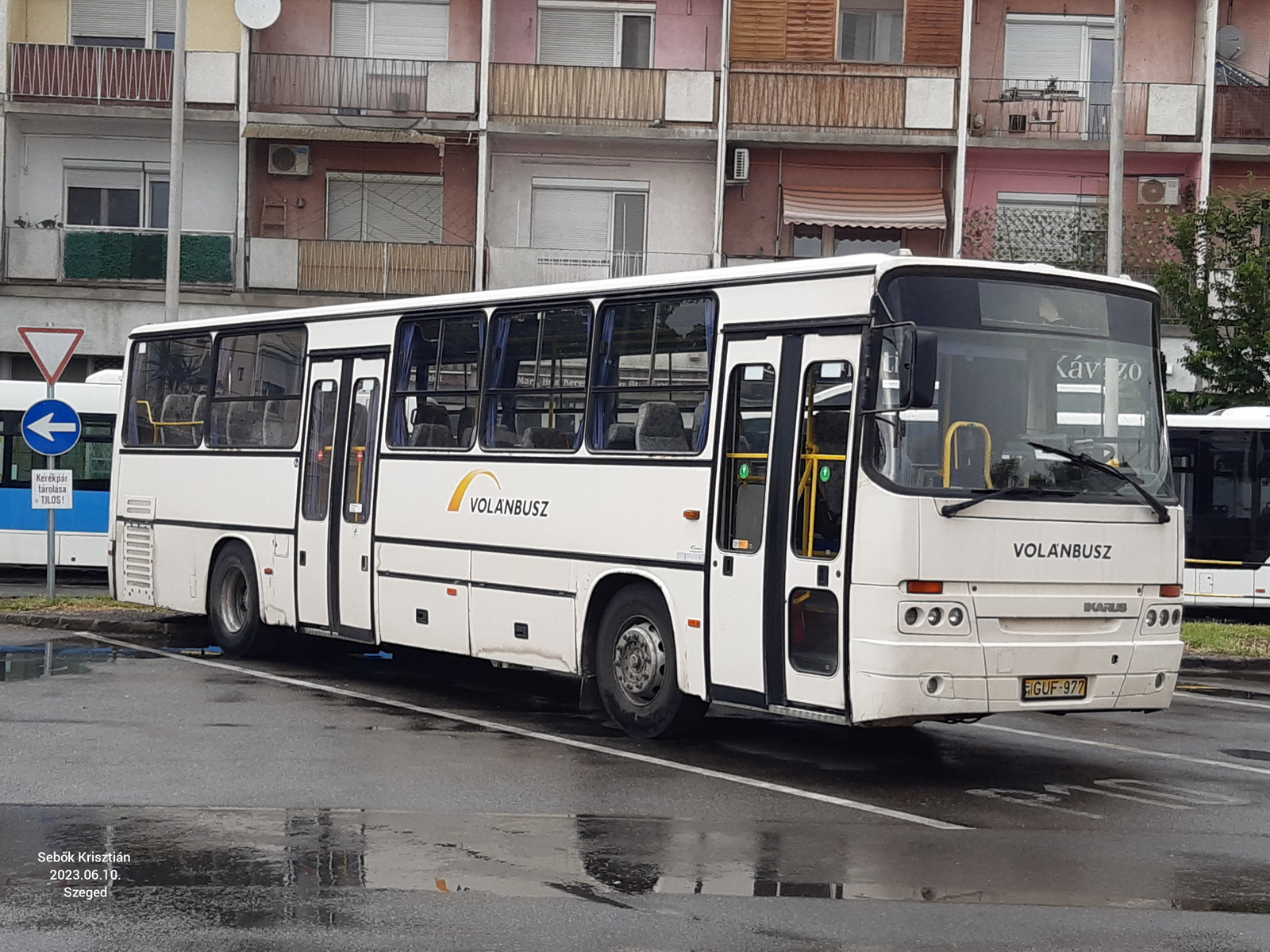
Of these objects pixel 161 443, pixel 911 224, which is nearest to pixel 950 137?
pixel 911 224

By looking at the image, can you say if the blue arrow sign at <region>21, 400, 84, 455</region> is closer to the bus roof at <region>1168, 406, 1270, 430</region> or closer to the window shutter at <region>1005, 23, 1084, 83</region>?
the bus roof at <region>1168, 406, 1270, 430</region>

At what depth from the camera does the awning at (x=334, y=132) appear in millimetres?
32781

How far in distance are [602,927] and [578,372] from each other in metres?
6.25

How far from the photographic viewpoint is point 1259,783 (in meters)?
10.7

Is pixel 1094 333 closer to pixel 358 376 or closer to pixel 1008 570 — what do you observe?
pixel 1008 570

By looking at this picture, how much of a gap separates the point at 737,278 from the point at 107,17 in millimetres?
26324

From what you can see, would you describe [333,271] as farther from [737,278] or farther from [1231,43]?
[737,278]

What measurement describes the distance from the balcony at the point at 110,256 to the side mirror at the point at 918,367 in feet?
83.4

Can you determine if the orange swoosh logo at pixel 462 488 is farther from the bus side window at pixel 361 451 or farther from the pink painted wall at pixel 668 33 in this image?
the pink painted wall at pixel 668 33

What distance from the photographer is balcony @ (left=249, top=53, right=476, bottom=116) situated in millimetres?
33406

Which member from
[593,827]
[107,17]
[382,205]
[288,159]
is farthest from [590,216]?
[593,827]

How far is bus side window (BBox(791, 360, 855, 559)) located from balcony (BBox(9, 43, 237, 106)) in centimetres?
2515

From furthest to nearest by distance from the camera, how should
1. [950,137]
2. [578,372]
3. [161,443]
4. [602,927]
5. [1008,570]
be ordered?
[950,137], [161,443], [578,372], [1008,570], [602,927]

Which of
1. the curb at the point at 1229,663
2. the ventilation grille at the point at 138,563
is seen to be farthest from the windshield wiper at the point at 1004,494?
the ventilation grille at the point at 138,563
